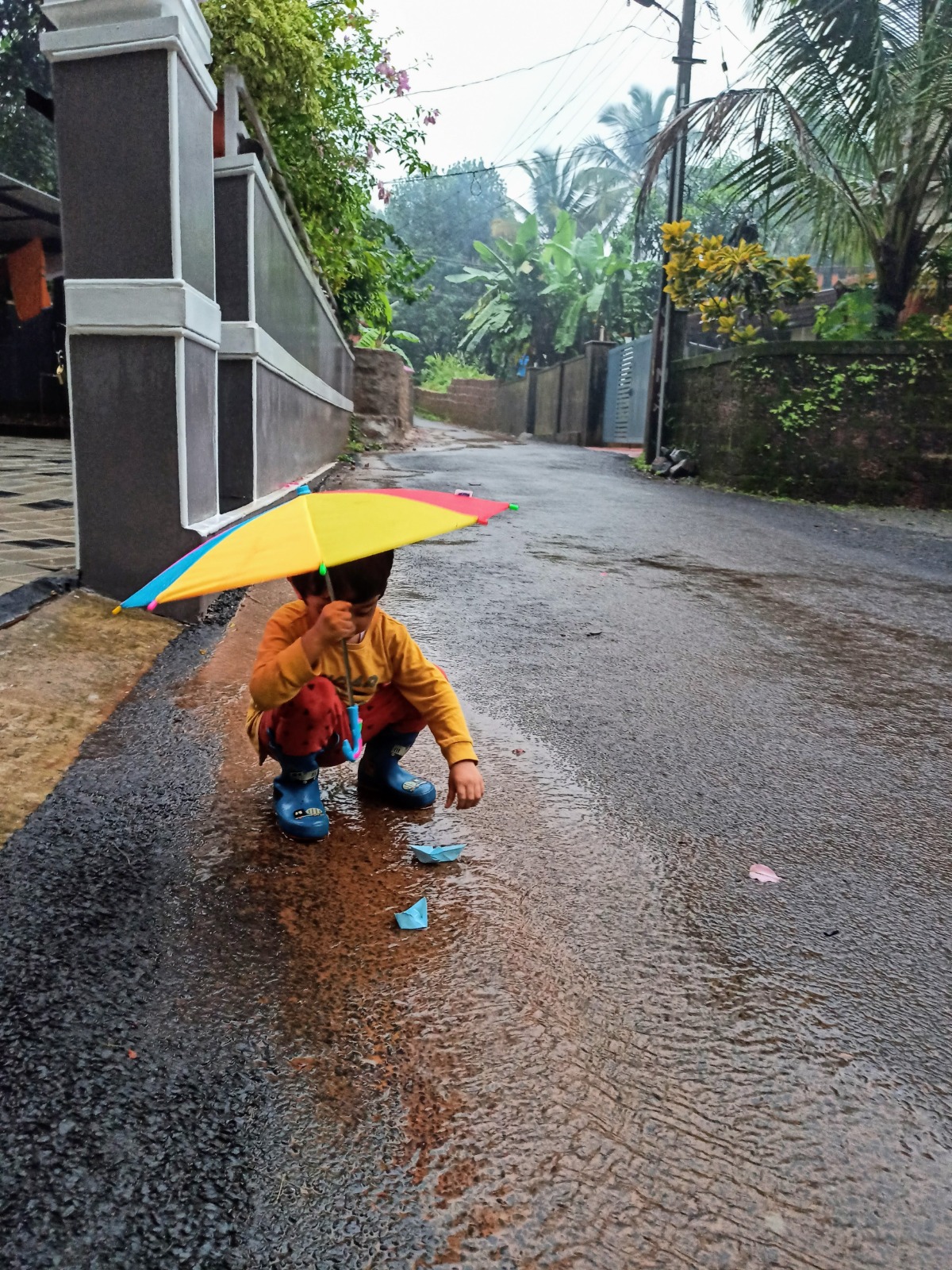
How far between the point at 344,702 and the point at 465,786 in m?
0.38

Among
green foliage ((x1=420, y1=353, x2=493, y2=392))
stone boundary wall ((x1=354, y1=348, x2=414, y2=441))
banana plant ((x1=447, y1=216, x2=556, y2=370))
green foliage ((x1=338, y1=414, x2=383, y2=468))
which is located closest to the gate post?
green foliage ((x1=338, y1=414, x2=383, y2=468))

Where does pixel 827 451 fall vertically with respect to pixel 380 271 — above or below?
below

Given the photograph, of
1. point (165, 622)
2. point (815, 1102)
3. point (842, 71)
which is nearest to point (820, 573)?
point (165, 622)

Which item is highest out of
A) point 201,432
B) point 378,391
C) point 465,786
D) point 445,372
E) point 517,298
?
point 517,298

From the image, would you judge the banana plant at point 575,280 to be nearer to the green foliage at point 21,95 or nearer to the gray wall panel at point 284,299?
the green foliage at point 21,95

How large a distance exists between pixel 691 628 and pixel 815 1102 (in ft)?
10.0

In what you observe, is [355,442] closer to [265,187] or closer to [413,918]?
[265,187]

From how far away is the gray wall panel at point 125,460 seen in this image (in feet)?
11.9

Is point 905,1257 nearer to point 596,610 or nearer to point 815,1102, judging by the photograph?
point 815,1102

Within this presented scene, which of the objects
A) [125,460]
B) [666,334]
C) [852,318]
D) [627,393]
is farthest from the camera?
[627,393]

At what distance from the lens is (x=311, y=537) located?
169 cm

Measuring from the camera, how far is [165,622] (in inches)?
148

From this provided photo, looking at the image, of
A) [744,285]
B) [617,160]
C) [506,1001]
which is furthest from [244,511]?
[617,160]

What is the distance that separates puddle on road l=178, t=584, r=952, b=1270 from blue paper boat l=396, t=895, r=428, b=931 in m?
0.02
